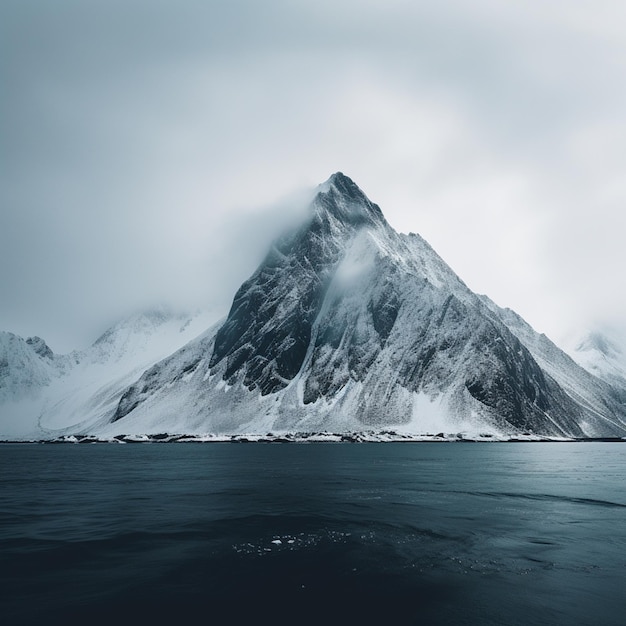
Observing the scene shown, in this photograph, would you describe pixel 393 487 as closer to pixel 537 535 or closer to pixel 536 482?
pixel 536 482

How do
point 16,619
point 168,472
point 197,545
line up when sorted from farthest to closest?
1. point 168,472
2. point 197,545
3. point 16,619

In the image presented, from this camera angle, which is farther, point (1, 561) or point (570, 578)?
point (1, 561)

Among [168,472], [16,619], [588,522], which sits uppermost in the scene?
[16,619]

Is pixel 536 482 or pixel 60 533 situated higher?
pixel 60 533

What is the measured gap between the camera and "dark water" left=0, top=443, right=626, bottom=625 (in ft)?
61.6

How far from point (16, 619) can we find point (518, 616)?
17986mm

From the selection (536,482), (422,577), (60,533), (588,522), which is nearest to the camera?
(422,577)

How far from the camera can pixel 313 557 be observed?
2609 centimetres

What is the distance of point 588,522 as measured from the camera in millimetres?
35688

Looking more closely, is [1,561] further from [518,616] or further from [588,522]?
[588,522]

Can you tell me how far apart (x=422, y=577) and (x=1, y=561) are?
811 inches

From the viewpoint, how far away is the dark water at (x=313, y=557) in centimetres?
1878

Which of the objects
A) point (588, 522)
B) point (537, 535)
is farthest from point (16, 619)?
point (588, 522)

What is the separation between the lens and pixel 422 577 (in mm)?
22812
